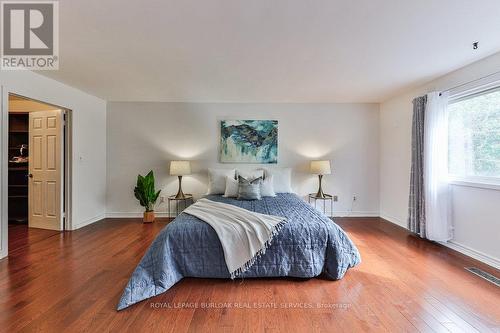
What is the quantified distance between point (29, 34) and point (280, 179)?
3.60 m

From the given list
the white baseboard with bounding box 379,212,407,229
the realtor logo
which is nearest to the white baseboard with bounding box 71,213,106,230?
→ the realtor logo

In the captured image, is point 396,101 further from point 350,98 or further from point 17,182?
point 17,182

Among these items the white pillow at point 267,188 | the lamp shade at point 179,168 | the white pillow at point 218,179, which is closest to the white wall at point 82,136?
the lamp shade at point 179,168

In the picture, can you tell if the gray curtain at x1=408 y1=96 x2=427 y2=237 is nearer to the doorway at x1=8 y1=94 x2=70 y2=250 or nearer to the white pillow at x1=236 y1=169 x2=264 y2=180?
the white pillow at x1=236 y1=169 x2=264 y2=180

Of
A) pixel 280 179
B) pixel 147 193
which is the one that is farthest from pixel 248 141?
pixel 147 193

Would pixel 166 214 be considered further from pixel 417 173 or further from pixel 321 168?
pixel 417 173

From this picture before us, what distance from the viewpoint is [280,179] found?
14.1 feet

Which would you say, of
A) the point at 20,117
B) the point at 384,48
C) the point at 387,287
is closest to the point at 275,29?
the point at 384,48

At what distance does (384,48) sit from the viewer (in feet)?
8.04

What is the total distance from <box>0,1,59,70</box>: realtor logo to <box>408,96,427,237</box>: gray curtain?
14.1ft

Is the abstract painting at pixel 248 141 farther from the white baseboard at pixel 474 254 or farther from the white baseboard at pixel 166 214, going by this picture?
the white baseboard at pixel 474 254

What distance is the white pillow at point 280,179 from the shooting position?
425cm

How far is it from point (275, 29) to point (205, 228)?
1.92 m

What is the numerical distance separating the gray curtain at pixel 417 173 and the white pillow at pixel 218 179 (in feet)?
9.32
